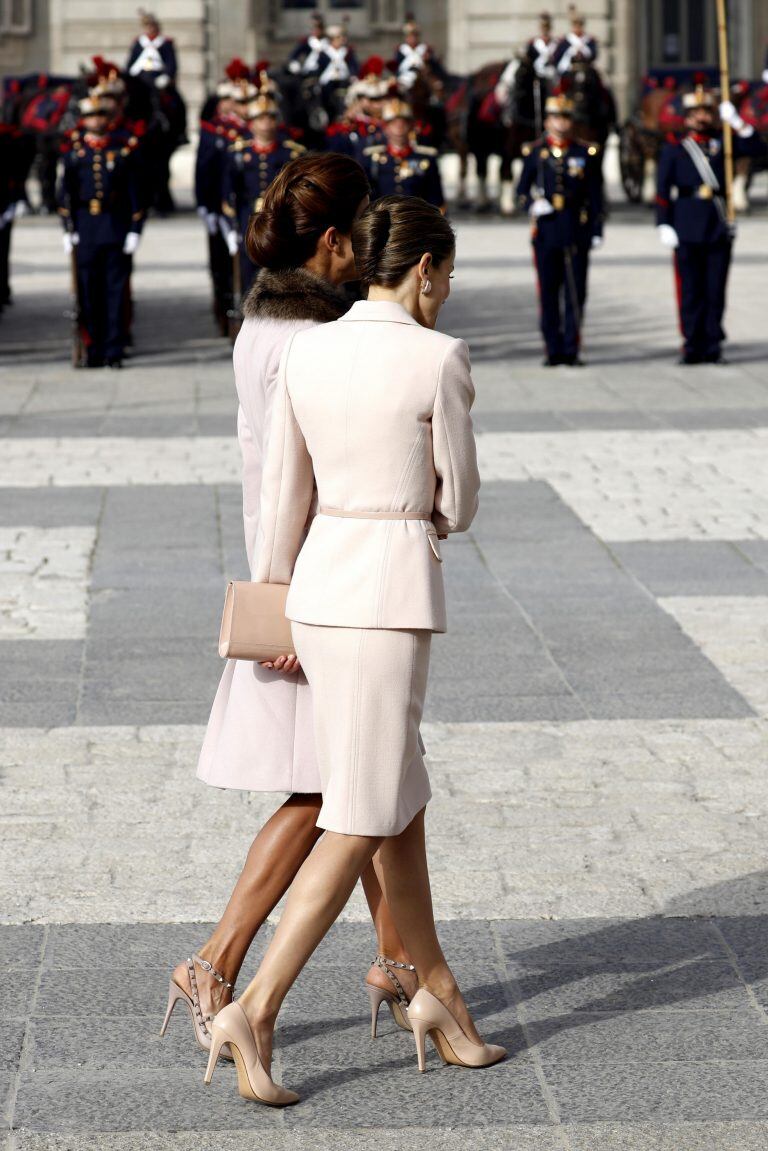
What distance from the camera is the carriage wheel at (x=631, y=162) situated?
1127 inches

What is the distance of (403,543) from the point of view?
350 cm

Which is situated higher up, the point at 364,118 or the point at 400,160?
the point at 364,118

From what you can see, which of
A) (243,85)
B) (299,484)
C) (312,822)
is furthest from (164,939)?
(243,85)

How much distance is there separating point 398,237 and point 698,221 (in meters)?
11.3

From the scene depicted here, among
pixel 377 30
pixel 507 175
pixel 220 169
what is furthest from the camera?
pixel 377 30

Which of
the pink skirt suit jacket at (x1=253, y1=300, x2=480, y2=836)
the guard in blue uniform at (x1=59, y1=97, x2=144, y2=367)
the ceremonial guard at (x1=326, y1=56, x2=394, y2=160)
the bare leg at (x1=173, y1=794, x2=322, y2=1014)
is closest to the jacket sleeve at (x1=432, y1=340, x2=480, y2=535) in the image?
the pink skirt suit jacket at (x1=253, y1=300, x2=480, y2=836)

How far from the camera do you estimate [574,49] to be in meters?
27.2

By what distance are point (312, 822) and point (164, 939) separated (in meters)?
0.72

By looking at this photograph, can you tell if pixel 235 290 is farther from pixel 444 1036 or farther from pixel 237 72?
pixel 444 1036

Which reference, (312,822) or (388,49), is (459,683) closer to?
(312,822)

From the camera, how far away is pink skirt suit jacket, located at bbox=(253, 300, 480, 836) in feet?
11.4

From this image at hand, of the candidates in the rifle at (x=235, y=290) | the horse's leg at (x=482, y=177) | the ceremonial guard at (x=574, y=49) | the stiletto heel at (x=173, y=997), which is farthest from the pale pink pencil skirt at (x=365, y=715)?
the horse's leg at (x=482, y=177)

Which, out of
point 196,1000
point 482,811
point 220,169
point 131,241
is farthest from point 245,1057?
point 220,169

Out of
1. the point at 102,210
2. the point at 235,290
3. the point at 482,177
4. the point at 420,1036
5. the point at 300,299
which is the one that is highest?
the point at 300,299
